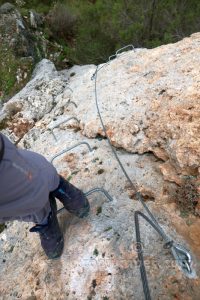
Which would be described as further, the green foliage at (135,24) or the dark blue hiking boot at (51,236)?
the green foliage at (135,24)

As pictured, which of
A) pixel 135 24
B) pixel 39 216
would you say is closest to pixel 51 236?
pixel 39 216

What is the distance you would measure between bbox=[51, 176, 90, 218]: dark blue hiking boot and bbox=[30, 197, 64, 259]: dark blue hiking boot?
0.10m

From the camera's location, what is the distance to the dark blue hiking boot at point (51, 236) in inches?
103

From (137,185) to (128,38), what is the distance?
18.7 ft

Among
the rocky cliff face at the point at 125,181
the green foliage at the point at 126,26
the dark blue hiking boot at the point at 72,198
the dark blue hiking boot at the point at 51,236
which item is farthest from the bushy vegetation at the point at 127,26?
the dark blue hiking boot at the point at 51,236

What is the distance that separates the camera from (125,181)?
309 cm

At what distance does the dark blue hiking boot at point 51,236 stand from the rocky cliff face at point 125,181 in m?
0.09

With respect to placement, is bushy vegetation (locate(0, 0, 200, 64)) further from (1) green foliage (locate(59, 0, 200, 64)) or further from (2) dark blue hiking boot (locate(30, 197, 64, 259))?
(2) dark blue hiking boot (locate(30, 197, 64, 259))

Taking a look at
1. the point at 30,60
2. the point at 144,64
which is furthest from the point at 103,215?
the point at 30,60

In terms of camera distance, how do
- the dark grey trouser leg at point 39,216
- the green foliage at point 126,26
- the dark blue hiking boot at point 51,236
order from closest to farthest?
the dark grey trouser leg at point 39,216 → the dark blue hiking boot at point 51,236 → the green foliage at point 126,26

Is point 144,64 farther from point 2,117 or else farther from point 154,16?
point 154,16

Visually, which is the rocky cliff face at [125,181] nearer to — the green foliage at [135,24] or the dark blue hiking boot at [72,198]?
the dark blue hiking boot at [72,198]

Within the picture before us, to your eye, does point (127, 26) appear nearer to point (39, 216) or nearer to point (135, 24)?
point (135, 24)

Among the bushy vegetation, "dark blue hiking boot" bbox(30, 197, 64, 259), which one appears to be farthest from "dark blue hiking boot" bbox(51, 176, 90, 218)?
the bushy vegetation
